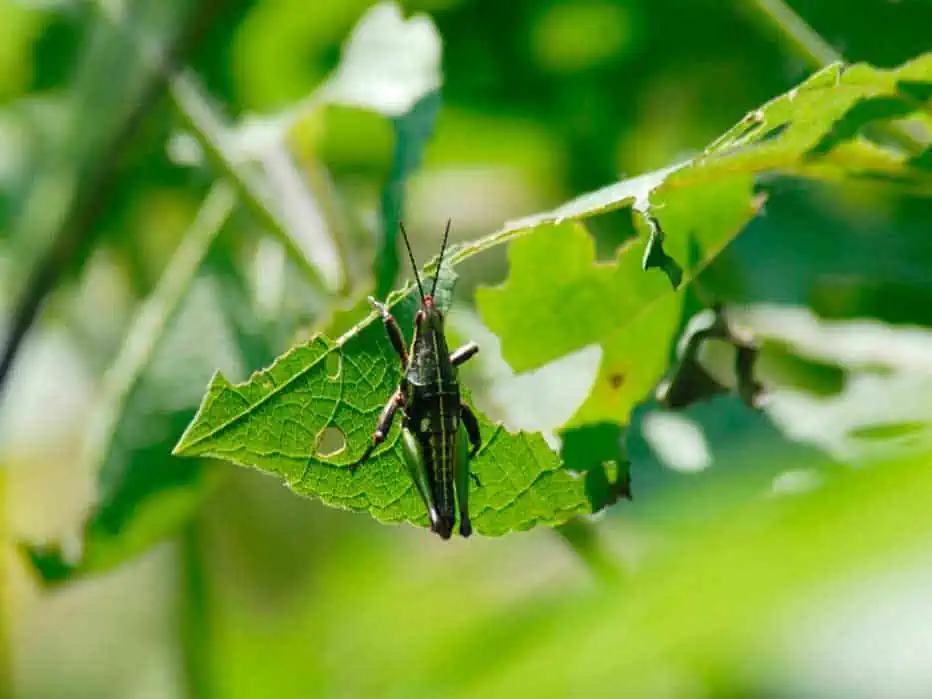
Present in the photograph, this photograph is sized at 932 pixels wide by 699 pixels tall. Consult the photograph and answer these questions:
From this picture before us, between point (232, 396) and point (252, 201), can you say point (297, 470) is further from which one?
point (252, 201)

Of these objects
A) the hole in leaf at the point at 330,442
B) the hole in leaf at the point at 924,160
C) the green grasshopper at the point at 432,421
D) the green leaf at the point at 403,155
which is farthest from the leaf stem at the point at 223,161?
the hole in leaf at the point at 924,160

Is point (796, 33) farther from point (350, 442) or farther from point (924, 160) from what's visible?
point (350, 442)

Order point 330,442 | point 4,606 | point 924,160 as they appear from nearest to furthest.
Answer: point 330,442
point 924,160
point 4,606

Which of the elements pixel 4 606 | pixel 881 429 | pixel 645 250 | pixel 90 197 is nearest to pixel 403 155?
pixel 645 250

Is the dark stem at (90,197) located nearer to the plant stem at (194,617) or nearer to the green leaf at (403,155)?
the plant stem at (194,617)

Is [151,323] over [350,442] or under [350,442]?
under

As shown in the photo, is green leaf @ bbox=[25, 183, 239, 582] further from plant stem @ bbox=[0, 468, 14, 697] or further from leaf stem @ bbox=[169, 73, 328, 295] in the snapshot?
plant stem @ bbox=[0, 468, 14, 697]
